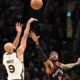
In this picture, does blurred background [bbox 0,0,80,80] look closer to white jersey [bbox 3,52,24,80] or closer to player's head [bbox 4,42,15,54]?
white jersey [bbox 3,52,24,80]

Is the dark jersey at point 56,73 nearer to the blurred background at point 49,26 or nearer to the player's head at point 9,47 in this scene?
the player's head at point 9,47

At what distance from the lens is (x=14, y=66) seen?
15961 mm

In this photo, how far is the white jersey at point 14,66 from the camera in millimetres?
15938

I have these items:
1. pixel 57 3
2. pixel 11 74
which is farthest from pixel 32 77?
pixel 11 74

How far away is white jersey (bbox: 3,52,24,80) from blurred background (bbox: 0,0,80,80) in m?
5.71

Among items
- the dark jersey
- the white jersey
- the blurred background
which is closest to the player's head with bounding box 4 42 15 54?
the white jersey

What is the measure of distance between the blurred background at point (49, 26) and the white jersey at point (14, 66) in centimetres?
571

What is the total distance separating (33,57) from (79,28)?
2173mm

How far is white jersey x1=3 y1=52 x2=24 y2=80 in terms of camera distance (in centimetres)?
1594

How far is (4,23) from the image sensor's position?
22938 millimetres

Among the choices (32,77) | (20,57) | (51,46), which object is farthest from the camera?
(51,46)

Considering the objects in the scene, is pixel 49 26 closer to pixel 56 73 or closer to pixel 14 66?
pixel 56 73

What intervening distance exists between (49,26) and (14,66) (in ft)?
25.1

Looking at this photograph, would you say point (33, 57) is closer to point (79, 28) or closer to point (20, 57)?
point (79, 28)
